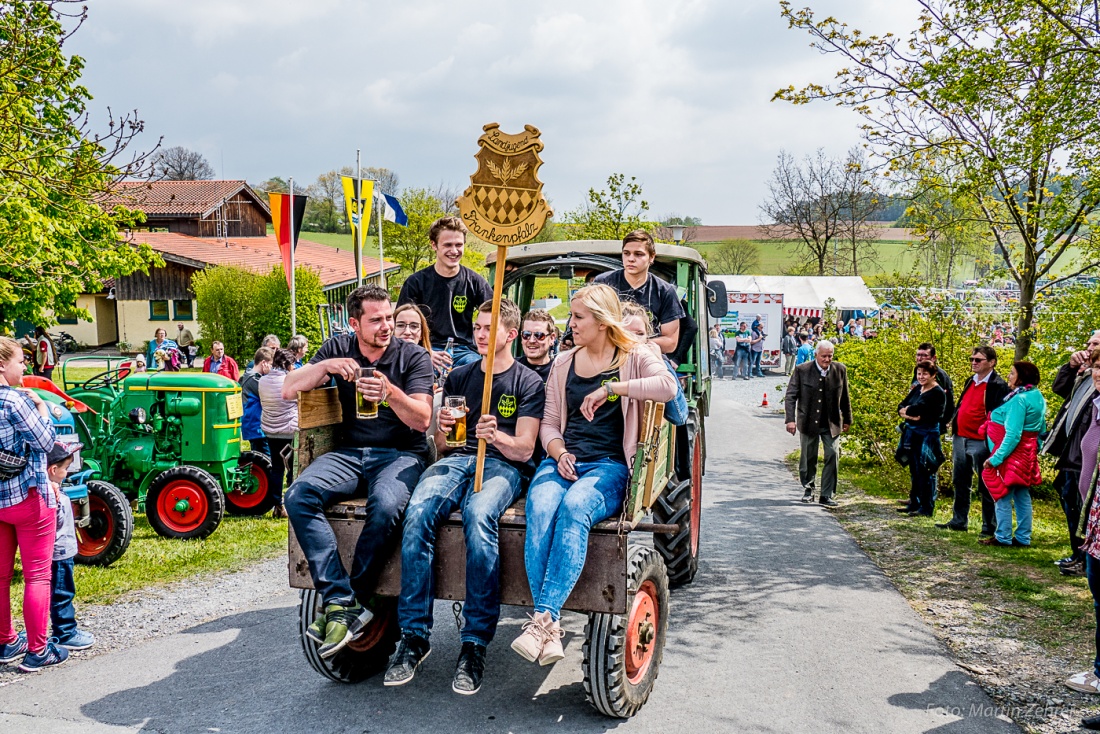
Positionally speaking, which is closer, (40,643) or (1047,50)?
(40,643)

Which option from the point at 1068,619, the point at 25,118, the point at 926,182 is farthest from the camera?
the point at 926,182

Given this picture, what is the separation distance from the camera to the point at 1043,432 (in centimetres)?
764

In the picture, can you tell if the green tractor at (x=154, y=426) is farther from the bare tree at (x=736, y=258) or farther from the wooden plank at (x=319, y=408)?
the bare tree at (x=736, y=258)

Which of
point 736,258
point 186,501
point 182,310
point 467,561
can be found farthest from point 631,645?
point 736,258

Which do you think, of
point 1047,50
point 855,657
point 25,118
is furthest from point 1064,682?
point 25,118

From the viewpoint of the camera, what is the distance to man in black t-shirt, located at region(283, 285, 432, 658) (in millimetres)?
4039

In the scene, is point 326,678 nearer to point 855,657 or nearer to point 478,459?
point 478,459

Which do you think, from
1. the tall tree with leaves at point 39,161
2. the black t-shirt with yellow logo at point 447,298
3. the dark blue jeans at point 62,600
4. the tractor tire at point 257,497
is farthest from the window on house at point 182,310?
the dark blue jeans at point 62,600

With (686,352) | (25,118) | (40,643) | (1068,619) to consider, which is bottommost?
(1068,619)

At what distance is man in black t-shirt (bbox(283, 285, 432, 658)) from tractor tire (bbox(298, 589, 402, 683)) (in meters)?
0.18

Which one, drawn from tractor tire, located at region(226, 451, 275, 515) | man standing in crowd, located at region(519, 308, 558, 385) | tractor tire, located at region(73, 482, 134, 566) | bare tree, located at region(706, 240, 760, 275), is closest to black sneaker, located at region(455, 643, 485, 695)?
man standing in crowd, located at region(519, 308, 558, 385)

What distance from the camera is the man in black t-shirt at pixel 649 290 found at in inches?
234

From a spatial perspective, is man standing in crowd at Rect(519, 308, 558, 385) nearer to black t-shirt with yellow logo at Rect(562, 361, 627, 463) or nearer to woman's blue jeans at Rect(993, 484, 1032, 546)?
black t-shirt with yellow logo at Rect(562, 361, 627, 463)

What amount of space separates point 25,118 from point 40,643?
6.77 m
